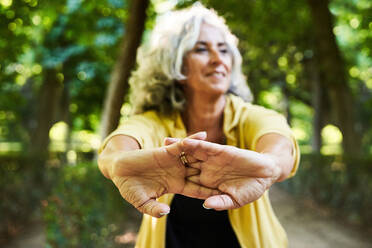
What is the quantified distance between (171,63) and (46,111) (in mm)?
8917

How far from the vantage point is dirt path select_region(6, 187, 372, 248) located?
22.6 ft

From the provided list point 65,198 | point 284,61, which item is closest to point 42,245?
point 65,198

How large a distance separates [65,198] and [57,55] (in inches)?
205

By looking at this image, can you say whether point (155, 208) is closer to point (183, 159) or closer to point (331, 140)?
point (183, 159)

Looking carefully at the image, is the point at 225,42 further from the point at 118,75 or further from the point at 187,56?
the point at 118,75

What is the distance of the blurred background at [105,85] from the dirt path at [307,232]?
273mm

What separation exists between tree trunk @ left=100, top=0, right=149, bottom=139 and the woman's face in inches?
119

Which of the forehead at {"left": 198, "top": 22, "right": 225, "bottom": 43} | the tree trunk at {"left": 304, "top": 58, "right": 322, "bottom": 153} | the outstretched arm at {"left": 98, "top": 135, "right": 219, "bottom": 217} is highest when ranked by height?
the tree trunk at {"left": 304, "top": 58, "right": 322, "bottom": 153}

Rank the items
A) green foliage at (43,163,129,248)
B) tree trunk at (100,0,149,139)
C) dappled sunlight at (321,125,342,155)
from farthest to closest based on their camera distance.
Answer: dappled sunlight at (321,125,342,155) < tree trunk at (100,0,149,139) < green foliage at (43,163,129,248)

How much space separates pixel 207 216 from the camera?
2184mm

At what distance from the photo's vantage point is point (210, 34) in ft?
7.58

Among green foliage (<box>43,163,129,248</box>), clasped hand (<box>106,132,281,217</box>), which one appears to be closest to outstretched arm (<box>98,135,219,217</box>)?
clasped hand (<box>106,132,281,217</box>)

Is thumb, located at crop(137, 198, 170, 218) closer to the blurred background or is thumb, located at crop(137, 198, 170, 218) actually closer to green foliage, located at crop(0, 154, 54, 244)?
the blurred background

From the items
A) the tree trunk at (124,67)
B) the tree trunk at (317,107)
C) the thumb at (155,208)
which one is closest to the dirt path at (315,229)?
the tree trunk at (317,107)
